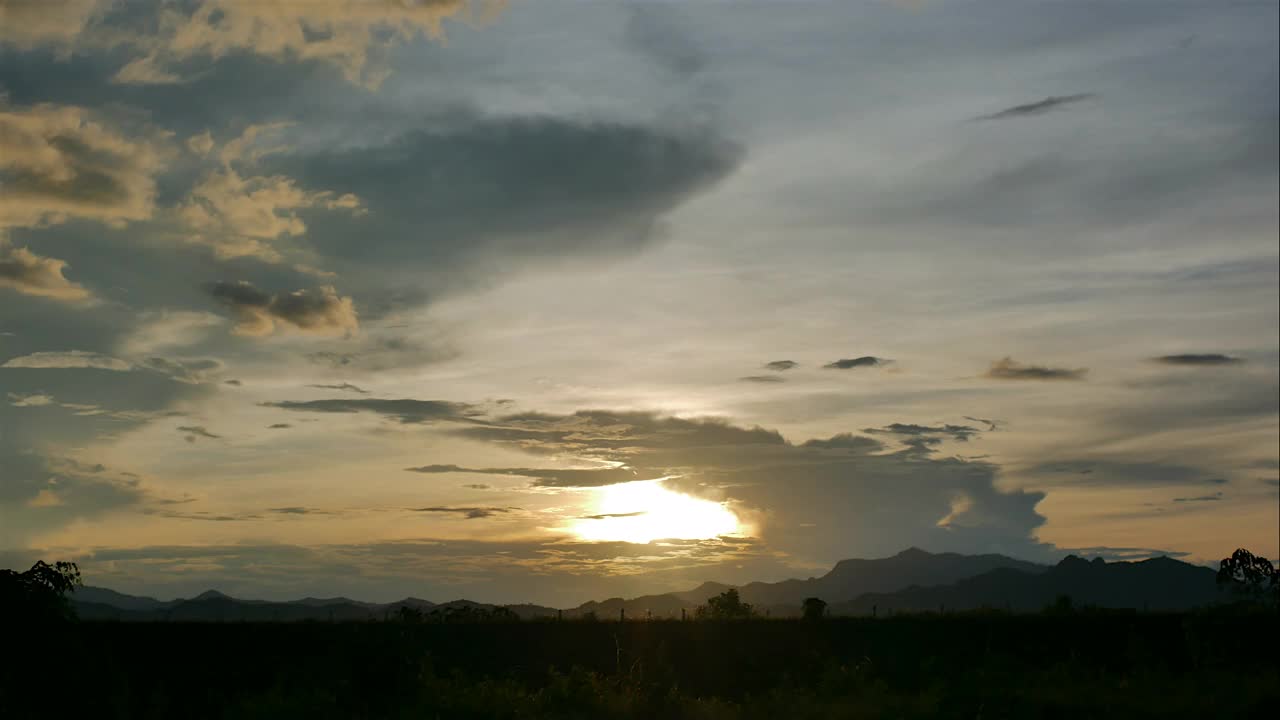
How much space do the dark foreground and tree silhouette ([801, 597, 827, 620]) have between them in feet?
3.21

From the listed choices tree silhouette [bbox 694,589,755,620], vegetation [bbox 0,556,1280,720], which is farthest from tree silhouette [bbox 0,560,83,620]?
tree silhouette [bbox 694,589,755,620]

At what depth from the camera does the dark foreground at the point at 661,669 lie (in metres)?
20.0

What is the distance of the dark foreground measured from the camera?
65.6 ft

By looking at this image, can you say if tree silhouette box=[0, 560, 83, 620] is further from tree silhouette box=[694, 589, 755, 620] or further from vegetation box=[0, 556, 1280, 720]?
tree silhouette box=[694, 589, 755, 620]

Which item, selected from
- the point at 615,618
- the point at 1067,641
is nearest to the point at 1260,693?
the point at 1067,641

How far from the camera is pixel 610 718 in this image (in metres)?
20.0

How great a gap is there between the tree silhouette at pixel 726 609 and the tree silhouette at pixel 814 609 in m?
2.36

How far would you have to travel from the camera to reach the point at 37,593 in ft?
63.2

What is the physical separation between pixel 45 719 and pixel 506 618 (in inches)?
1005

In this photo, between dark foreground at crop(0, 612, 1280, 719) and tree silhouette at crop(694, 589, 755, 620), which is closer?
dark foreground at crop(0, 612, 1280, 719)

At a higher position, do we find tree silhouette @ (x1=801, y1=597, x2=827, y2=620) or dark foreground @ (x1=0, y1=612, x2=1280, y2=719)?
tree silhouette @ (x1=801, y1=597, x2=827, y2=620)

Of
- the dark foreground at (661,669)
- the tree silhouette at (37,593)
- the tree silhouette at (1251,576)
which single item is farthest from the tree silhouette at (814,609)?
the tree silhouette at (37,593)

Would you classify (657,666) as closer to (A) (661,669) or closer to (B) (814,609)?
(A) (661,669)

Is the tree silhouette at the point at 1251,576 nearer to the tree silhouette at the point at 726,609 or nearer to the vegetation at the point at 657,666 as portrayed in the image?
the vegetation at the point at 657,666
